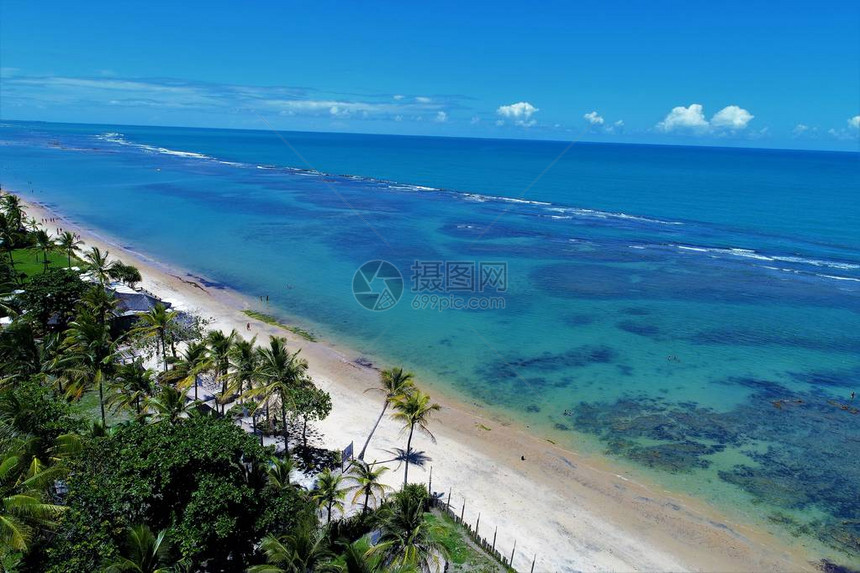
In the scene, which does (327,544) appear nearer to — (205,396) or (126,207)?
(205,396)

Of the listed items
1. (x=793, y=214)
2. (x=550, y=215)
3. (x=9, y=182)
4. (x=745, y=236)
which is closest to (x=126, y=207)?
(x=9, y=182)

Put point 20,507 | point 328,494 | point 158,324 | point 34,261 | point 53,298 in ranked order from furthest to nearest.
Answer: point 34,261, point 53,298, point 158,324, point 328,494, point 20,507

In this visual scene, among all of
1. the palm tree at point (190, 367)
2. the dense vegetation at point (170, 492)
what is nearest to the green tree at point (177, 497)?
the dense vegetation at point (170, 492)

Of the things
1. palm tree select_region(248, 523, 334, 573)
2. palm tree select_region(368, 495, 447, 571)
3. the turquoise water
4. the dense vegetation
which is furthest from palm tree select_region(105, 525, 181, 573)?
the turquoise water

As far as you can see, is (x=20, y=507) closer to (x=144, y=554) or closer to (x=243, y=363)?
(x=144, y=554)

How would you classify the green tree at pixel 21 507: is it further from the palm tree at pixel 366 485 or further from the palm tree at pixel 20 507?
the palm tree at pixel 366 485

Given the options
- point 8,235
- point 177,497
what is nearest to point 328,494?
point 177,497
